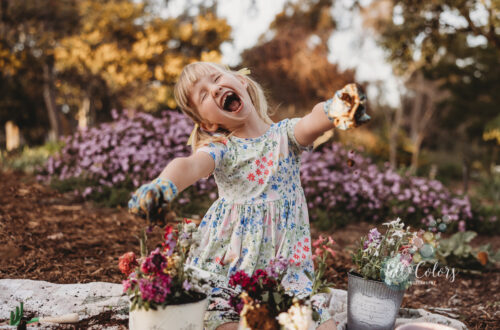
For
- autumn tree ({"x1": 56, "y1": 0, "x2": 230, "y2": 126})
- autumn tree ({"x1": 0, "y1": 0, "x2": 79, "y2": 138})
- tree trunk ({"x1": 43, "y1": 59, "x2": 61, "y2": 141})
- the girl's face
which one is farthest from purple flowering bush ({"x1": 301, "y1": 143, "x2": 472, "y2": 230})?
tree trunk ({"x1": 43, "y1": 59, "x2": 61, "y2": 141})

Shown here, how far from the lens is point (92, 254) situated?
318 cm

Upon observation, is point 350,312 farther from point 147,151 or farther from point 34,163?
point 34,163

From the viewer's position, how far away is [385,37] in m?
7.81

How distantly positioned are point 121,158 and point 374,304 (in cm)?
378

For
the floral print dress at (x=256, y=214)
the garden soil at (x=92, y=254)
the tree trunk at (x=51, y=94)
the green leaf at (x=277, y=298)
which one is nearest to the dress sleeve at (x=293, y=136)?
the floral print dress at (x=256, y=214)

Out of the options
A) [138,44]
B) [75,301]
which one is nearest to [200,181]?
[75,301]

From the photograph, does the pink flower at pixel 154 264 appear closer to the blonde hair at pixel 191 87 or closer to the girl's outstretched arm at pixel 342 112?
the blonde hair at pixel 191 87

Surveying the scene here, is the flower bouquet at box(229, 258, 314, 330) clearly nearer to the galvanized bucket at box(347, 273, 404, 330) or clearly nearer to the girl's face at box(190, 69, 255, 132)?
the galvanized bucket at box(347, 273, 404, 330)

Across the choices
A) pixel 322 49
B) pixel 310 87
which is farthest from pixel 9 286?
pixel 322 49

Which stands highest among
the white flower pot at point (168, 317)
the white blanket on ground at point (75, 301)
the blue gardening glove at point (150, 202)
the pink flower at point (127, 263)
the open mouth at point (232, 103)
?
the open mouth at point (232, 103)

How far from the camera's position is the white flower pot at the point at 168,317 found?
4.47 ft

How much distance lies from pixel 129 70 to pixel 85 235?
5.25m

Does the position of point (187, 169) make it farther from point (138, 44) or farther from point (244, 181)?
point (138, 44)

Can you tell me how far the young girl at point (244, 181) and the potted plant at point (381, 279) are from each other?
0.23 meters
